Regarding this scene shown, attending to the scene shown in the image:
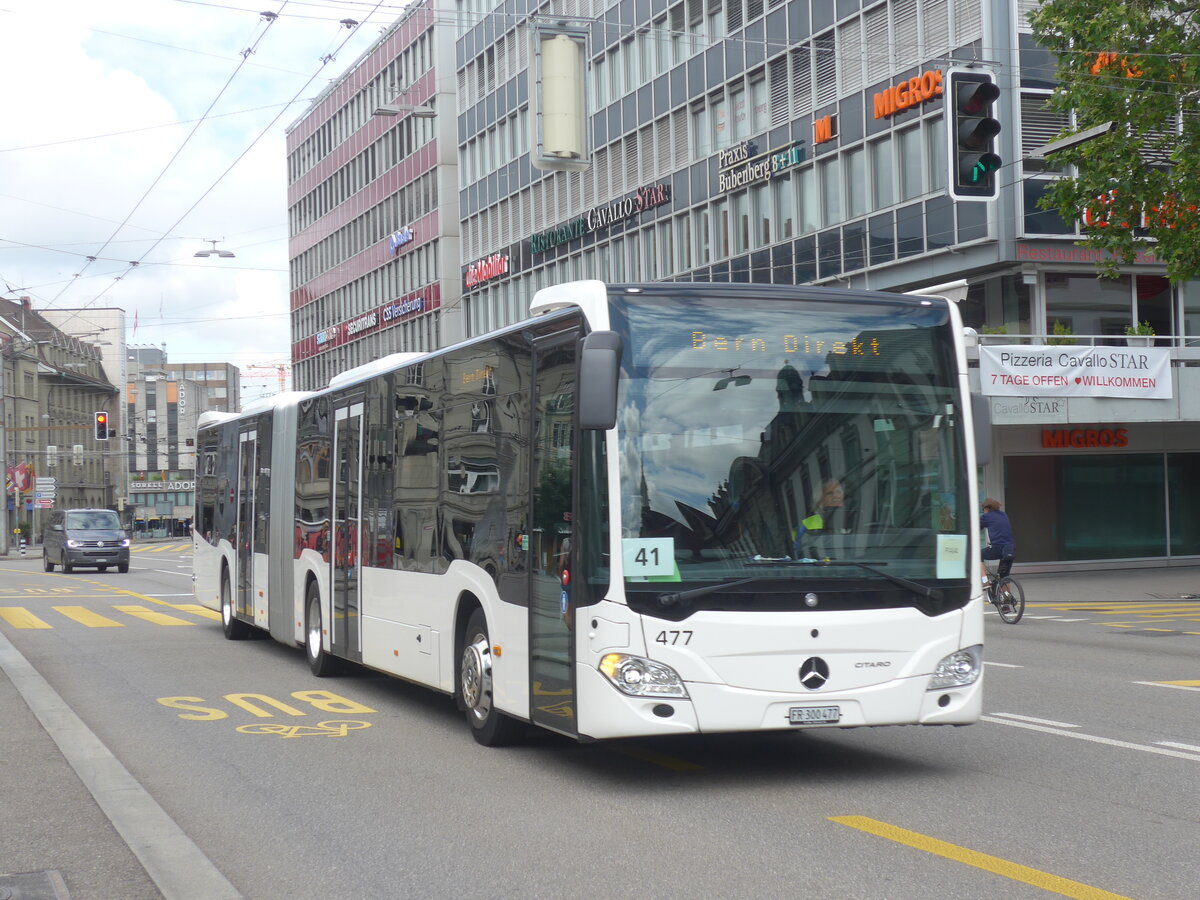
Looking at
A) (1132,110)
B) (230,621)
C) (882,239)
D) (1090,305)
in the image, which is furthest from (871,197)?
(230,621)

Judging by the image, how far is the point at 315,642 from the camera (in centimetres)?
1559

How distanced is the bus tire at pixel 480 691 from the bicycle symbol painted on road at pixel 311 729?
1076 mm

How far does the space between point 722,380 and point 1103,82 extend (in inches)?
746

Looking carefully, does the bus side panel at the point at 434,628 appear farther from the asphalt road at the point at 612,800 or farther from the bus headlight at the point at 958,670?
the bus headlight at the point at 958,670

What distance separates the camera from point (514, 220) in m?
54.7

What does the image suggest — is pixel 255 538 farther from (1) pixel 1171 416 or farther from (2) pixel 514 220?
(2) pixel 514 220

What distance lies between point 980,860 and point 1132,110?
21255mm

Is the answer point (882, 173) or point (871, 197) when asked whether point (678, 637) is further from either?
point (871, 197)

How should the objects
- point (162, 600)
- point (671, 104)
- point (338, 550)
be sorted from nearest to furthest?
1. point (338, 550)
2. point (162, 600)
3. point (671, 104)

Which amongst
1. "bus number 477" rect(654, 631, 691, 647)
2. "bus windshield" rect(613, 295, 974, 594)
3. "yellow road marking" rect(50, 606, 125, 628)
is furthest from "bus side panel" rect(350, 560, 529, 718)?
"yellow road marking" rect(50, 606, 125, 628)

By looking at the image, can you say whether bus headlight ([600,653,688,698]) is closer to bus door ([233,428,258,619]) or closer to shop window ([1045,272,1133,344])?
bus door ([233,428,258,619])

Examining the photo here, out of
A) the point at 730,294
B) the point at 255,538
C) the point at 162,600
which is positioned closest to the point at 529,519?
the point at 730,294

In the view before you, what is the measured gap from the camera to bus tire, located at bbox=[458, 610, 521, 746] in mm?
10261

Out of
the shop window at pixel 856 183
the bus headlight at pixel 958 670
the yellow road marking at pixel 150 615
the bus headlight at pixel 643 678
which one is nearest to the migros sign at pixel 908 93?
the shop window at pixel 856 183
